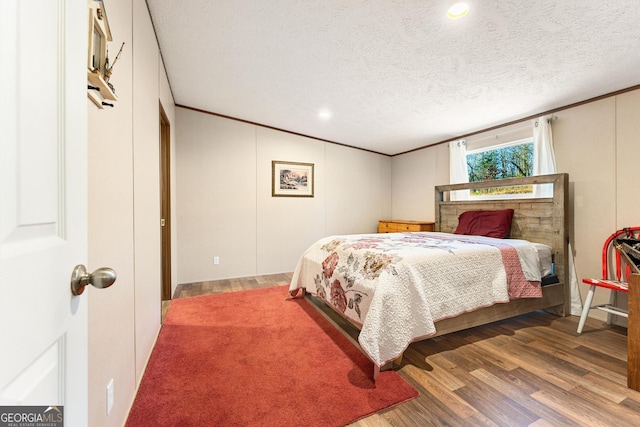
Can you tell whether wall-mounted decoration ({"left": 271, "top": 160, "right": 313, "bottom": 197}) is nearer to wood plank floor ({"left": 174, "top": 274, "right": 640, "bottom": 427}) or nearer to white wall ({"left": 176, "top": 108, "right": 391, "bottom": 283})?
white wall ({"left": 176, "top": 108, "right": 391, "bottom": 283})

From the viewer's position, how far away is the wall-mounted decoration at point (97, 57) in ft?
2.90

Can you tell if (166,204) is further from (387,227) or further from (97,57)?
(387,227)

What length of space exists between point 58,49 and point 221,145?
3.70 m

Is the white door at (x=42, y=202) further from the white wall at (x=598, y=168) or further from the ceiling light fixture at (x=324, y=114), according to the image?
the white wall at (x=598, y=168)

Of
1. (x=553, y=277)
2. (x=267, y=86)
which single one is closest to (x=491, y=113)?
(x=553, y=277)

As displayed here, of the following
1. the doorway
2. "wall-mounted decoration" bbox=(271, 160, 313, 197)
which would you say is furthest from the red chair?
the doorway

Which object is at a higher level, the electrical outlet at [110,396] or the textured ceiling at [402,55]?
the textured ceiling at [402,55]

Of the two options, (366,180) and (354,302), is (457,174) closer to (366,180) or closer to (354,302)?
(366,180)

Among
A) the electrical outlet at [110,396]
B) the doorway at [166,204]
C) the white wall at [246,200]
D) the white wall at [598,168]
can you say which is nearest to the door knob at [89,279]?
the electrical outlet at [110,396]

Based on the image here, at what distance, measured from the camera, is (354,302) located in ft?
6.70

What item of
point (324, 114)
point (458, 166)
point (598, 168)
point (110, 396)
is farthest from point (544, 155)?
point (110, 396)

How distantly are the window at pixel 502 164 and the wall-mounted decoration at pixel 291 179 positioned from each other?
2.57 meters

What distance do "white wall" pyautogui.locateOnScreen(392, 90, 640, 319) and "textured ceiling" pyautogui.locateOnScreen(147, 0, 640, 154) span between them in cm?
22

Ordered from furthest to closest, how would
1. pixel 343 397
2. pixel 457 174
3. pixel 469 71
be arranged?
pixel 457 174 → pixel 469 71 → pixel 343 397
